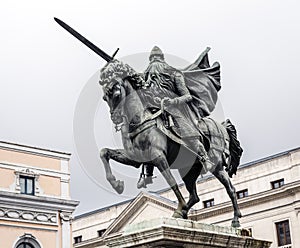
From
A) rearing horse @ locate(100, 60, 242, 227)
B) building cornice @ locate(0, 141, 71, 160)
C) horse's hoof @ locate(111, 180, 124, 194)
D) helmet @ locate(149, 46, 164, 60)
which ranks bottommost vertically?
horse's hoof @ locate(111, 180, 124, 194)

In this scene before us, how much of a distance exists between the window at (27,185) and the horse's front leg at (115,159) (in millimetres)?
32547

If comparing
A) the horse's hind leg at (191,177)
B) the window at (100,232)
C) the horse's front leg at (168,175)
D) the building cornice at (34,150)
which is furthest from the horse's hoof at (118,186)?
the window at (100,232)

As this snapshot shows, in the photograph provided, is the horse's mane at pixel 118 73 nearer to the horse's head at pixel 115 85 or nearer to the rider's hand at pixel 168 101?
the horse's head at pixel 115 85

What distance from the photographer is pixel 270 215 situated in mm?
42781

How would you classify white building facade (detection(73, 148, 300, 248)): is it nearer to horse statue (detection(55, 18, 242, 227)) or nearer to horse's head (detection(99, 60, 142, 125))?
horse statue (detection(55, 18, 242, 227))

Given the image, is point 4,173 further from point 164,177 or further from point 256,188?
point 164,177

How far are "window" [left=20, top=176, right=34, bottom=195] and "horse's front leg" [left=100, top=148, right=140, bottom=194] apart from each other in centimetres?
3255

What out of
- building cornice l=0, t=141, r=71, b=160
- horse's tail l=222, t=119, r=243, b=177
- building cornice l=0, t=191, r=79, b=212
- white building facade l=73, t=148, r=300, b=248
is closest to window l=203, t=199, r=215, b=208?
white building facade l=73, t=148, r=300, b=248

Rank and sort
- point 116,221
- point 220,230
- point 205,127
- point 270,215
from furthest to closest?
point 116,221 < point 270,215 < point 205,127 < point 220,230

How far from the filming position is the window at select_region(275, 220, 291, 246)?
138ft

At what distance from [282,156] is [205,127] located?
111 feet

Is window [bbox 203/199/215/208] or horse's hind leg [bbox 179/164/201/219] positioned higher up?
window [bbox 203/199/215/208]

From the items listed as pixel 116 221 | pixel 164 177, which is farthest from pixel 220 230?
pixel 116 221

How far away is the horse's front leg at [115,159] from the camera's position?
852 centimetres
